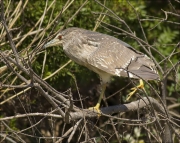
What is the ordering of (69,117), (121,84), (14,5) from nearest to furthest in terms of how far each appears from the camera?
(69,117) → (14,5) → (121,84)

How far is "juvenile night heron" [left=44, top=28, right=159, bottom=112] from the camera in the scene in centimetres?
455

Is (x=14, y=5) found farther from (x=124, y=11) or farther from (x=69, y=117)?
(x=69, y=117)

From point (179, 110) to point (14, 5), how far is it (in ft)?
9.53

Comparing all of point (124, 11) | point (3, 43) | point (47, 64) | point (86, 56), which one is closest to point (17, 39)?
point (3, 43)

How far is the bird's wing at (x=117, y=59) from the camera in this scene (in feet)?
14.8

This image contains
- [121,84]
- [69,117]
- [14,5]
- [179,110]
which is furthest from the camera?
[179,110]

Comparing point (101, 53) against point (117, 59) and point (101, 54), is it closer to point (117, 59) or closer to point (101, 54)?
point (101, 54)

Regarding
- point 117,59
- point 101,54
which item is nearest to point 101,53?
point 101,54

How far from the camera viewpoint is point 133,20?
6.36m

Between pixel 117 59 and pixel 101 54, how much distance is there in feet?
0.51

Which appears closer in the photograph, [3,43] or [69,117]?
[69,117]

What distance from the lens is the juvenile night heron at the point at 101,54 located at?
179 inches

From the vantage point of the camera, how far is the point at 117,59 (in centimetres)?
471

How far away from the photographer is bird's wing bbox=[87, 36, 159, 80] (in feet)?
14.8
